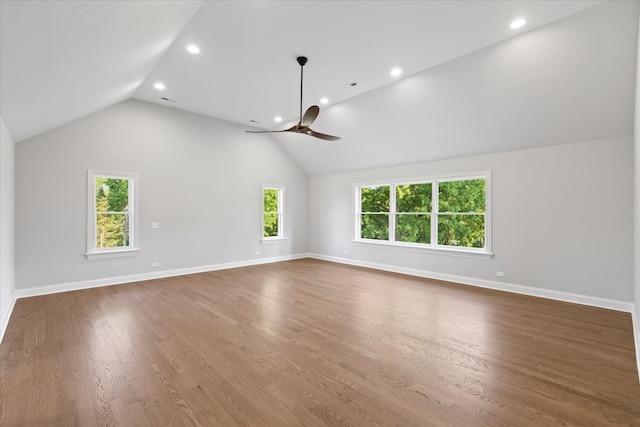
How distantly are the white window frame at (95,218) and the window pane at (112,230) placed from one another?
0.08 meters

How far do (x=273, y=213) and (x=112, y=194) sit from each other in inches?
146

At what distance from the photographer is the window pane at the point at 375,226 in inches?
285

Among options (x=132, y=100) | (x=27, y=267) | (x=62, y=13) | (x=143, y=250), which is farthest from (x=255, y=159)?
(x=62, y=13)

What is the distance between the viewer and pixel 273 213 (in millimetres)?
8117

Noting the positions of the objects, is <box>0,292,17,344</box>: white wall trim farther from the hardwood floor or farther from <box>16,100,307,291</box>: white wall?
<box>16,100,307,291</box>: white wall

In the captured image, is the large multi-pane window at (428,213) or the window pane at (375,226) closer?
the large multi-pane window at (428,213)

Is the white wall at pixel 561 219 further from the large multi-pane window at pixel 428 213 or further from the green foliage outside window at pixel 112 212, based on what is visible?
the green foliage outside window at pixel 112 212

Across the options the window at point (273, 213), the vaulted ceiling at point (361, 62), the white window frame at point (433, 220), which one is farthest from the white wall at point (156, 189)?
A: the white window frame at point (433, 220)

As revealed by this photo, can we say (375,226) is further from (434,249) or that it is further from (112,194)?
(112,194)

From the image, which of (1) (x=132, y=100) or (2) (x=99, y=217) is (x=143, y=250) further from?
(1) (x=132, y=100)

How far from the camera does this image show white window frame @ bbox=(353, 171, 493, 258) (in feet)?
17.6

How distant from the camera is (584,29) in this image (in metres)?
3.17

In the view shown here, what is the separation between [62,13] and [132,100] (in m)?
4.33

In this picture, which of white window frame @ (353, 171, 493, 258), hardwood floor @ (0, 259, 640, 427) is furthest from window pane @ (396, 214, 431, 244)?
hardwood floor @ (0, 259, 640, 427)
